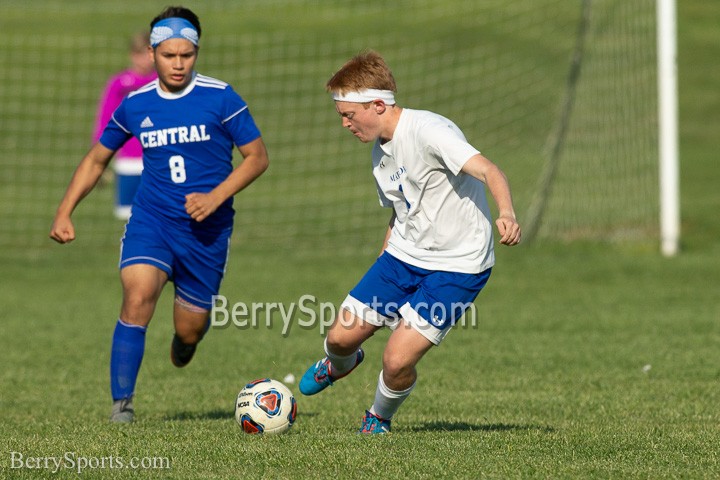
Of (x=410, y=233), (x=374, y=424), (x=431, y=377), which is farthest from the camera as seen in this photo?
(x=431, y=377)

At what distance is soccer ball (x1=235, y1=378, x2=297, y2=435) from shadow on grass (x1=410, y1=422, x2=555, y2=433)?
67cm

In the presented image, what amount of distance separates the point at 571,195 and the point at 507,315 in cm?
527

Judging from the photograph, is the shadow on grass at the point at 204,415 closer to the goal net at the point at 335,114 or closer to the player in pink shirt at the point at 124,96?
the player in pink shirt at the point at 124,96

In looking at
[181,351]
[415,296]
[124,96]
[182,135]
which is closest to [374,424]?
[415,296]

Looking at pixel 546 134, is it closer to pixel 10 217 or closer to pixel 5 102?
pixel 10 217

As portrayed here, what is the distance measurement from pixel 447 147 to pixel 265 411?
5.35 ft

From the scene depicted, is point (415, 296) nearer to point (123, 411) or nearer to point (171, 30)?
point (123, 411)

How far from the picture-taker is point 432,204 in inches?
229

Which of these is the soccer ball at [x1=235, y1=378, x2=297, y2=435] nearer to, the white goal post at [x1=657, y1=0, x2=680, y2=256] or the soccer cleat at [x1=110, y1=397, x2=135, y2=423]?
the soccer cleat at [x1=110, y1=397, x2=135, y2=423]

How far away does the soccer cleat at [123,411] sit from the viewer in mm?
6566

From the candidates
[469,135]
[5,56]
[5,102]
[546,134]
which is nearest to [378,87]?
[546,134]

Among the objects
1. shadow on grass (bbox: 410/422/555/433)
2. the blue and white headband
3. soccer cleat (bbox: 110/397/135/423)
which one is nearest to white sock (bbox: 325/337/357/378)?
shadow on grass (bbox: 410/422/555/433)

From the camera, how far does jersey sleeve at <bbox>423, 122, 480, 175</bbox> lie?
5551mm

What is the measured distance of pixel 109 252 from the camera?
15836mm
